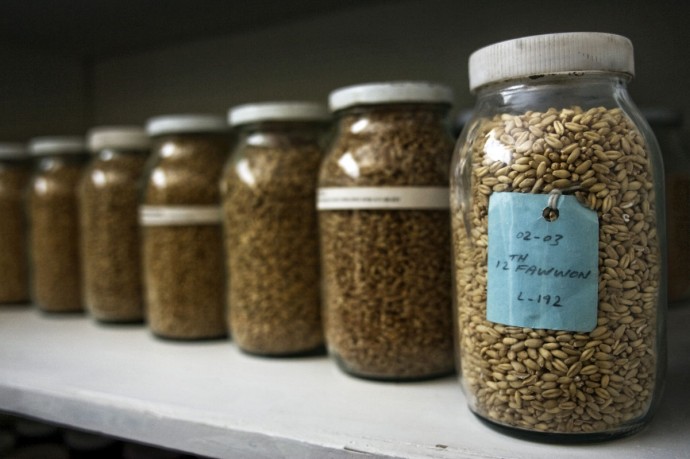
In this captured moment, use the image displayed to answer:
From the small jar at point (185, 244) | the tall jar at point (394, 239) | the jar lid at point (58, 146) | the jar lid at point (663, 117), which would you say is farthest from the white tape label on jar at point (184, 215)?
the jar lid at point (663, 117)

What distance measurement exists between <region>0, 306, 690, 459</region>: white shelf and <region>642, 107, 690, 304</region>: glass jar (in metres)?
0.03

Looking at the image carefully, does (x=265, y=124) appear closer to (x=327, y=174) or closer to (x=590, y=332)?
(x=327, y=174)

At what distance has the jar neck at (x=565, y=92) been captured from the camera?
0.52 meters

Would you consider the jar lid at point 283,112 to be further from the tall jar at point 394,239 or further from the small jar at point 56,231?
the small jar at point 56,231

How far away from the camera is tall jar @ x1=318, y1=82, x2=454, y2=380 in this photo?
68cm

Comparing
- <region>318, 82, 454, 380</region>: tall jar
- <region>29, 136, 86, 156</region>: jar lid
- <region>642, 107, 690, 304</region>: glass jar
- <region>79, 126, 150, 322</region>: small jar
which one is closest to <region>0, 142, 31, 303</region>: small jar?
<region>29, 136, 86, 156</region>: jar lid

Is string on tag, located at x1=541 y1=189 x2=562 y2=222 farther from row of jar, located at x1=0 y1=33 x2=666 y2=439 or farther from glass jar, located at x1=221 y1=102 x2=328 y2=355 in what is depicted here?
glass jar, located at x1=221 y1=102 x2=328 y2=355

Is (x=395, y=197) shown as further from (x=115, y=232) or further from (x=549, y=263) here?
(x=115, y=232)

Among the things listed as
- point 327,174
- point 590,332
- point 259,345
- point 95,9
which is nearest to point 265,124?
point 327,174

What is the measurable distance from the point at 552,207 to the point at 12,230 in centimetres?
111

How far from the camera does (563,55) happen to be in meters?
0.50

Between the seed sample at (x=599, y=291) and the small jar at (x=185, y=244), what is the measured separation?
50 centimetres

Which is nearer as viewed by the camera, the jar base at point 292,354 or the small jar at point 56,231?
the jar base at point 292,354

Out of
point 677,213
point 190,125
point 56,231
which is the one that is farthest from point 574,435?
point 56,231
